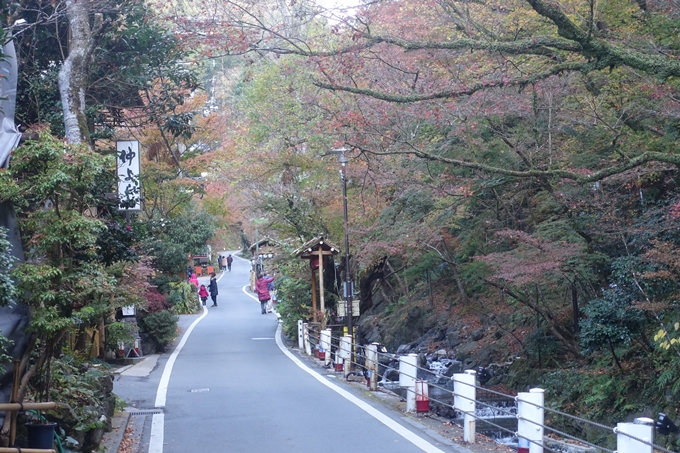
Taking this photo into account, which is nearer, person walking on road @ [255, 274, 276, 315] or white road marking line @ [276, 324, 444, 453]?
white road marking line @ [276, 324, 444, 453]

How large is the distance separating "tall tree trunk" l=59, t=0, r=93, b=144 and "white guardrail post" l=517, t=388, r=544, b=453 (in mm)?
7910

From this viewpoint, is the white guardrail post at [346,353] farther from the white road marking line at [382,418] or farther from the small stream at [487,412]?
the small stream at [487,412]

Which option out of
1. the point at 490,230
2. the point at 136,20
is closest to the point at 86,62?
the point at 136,20

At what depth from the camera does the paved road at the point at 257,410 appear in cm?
873

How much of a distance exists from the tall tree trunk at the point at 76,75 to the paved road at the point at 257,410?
4974mm

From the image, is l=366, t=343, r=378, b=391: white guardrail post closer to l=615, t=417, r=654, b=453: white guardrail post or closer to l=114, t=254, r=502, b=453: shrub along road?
l=114, t=254, r=502, b=453: shrub along road

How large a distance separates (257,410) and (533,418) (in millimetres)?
5507

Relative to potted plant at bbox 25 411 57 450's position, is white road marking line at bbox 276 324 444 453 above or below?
below

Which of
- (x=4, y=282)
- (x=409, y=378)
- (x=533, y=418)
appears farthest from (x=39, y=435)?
(x=409, y=378)

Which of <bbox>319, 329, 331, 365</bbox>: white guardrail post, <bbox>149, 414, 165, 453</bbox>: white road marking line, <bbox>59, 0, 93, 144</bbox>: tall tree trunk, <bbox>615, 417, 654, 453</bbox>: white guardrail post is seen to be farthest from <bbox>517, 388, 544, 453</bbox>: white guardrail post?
<bbox>319, 329, 331, 365</bbox>: white guardrail post

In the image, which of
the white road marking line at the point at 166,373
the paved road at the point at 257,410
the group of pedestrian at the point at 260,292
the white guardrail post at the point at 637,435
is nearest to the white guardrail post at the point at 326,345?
the paved road at the point at 257,410

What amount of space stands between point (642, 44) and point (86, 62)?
10.3 m

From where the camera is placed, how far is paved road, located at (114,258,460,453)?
873 centimetres

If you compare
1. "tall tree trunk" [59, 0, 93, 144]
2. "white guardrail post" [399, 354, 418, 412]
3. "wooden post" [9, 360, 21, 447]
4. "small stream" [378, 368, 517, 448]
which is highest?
→ "tall tree trunk" [59, 0, 93, 144]
